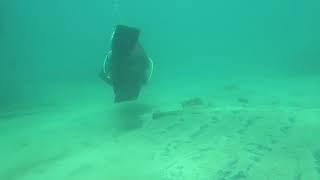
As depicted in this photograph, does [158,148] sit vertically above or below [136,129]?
above

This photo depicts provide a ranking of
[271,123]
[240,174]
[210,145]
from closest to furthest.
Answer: [240,174]
[210,145]
[271,123]

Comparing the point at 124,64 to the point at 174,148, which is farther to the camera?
the point at 124,64

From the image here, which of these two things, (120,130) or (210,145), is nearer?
(210,145)

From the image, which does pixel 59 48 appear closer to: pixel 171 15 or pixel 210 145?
pixel 210 145

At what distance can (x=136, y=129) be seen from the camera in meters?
6.95

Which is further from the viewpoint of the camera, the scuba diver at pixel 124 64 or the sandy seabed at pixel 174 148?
the scuba diver at pixel 124 64

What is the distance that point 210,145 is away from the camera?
548 centimetres

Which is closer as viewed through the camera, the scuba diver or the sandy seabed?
the sandy seabed

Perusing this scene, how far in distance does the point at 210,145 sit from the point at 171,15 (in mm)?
123423

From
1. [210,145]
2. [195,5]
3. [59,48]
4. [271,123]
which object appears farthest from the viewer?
[195,5]

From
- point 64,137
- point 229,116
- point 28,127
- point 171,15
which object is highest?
point 229,116

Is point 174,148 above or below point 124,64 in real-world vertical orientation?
above

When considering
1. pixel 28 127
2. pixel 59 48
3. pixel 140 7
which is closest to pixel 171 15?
pixel 140 7

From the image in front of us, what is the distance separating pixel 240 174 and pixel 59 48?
2225 inches
